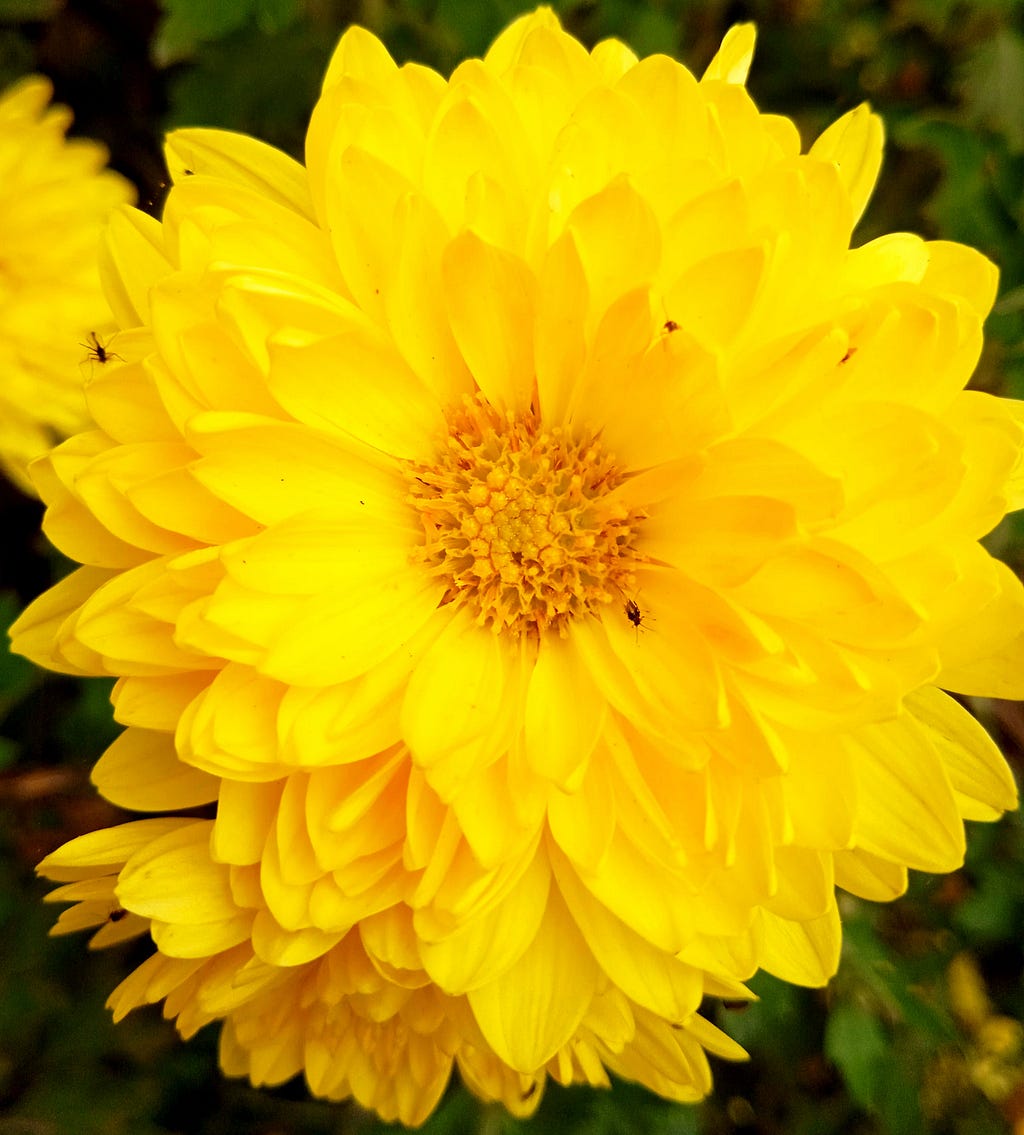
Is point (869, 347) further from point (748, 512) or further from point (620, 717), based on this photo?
point (620, 717)

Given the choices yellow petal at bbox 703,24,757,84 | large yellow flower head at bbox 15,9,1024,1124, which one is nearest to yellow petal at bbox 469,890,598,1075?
large yellow flower head at bbox 15,9,1024,1124

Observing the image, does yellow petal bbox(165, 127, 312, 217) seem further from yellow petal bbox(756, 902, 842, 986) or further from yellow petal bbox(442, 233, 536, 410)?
yellow petal bbox(756, 902, 842, 986)

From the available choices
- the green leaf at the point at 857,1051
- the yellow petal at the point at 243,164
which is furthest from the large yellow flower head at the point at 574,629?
the green leaf at the point at 857,1051

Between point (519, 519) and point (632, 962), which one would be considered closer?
point (632, 962)

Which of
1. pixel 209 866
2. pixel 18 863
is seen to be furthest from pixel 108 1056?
pixel 209 866

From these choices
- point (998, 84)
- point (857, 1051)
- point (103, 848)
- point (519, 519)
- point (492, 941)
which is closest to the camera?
point (492, 941)

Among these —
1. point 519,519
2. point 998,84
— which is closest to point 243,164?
point 519,519

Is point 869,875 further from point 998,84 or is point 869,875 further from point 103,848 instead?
point 998,84
